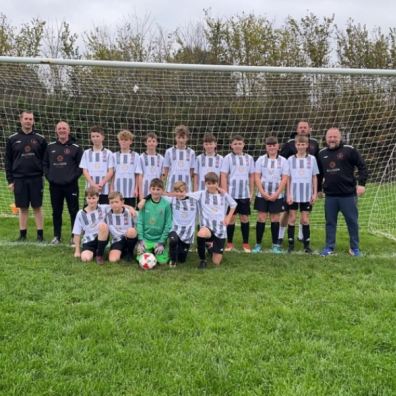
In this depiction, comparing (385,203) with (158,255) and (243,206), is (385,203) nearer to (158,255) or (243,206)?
(243,206)

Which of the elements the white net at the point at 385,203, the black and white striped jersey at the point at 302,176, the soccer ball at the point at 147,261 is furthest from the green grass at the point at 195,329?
the white net at the point at 385,203

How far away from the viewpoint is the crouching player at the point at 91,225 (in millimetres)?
5359

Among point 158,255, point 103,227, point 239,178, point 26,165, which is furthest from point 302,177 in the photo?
point 26,165

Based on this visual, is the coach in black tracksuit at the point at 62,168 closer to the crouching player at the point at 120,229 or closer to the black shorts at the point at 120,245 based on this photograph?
the crouching player at the point at 120,229

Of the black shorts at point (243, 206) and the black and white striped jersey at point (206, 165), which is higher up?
the black and white striped jersey at point (206, 165)

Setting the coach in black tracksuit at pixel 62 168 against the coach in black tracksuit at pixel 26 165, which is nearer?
the coach in black tracksuit at pixel 62 168

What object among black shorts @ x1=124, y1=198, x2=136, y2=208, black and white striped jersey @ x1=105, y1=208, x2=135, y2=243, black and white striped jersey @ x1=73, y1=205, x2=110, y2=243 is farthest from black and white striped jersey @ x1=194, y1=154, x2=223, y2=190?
black and white striped jersey @ x1=73, y1=205, x2=110, y2=243

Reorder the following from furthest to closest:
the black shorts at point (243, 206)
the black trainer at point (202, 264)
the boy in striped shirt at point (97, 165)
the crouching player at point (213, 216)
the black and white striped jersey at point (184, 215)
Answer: the black shorts at point (243, 206), the boy in striped shirt at point (97, 165), the black and white striped jersey at point (184, 215), the crouching player at point (213, 216), the black trainer at point (202, 264)

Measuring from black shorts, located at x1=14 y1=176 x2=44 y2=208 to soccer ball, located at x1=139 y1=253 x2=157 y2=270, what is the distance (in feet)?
6.21

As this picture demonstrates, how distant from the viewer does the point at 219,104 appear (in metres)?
8.58

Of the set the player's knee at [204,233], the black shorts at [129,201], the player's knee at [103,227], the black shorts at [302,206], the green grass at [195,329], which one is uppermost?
the black shorts at [129,201]

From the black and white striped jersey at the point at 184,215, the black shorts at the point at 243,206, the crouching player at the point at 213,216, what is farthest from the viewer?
the black shorts at the point at 243,206

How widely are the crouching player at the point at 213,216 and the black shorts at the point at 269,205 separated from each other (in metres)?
0.56

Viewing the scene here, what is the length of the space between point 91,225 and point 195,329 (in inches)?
99.1
